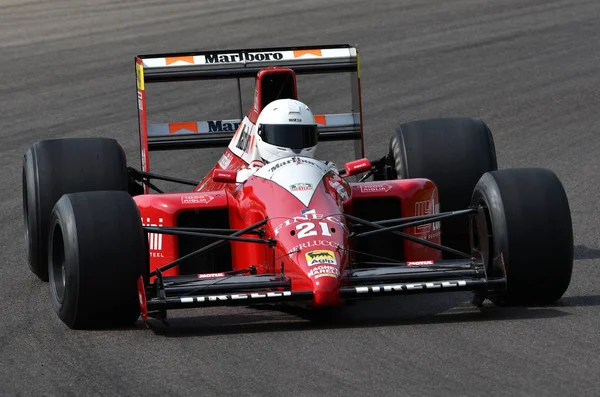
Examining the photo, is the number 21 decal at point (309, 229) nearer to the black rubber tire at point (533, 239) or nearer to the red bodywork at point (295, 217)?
the red bodywork at point (295, 217)

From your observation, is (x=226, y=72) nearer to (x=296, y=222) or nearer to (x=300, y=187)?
(x=300, y=187)

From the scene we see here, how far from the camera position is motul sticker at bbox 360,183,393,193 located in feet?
36.1

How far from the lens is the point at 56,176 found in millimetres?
11438

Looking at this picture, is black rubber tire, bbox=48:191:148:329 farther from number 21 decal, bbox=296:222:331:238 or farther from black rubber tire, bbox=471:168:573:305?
black rubber tire, bbox=471:168:573:305

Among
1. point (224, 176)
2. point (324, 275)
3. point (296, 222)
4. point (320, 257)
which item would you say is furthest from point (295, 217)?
point (224, 176)

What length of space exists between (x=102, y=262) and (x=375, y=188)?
2.58 m

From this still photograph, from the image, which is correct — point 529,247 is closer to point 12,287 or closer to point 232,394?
point 232,394

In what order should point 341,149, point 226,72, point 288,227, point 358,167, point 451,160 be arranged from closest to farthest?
point 288,227 → point 358,167 → point 451,160 → point 226,72 → point 341,149

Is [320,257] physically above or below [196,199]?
below

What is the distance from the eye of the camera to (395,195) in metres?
11.0

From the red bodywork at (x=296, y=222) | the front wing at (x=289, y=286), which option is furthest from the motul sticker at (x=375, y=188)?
the front wing at (x=289, y=286)

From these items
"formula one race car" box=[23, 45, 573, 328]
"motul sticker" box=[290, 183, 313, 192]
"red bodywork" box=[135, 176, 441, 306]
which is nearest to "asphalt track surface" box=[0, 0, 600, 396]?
"formula one race car" box=[23, 45, 573, 328]

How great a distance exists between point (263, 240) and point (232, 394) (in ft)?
6.95

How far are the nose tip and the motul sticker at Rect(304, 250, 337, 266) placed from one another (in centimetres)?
17
